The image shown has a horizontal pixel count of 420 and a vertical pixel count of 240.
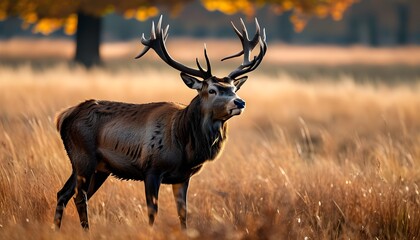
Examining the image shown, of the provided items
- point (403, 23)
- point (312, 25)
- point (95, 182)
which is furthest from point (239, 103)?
point (312, 25)

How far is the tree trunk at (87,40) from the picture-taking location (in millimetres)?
19859

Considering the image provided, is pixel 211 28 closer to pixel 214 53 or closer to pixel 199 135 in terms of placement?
pixel 214 53

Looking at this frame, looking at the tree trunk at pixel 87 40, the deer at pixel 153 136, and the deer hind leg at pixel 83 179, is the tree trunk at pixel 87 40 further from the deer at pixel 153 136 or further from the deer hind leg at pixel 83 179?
the deer hind leg at pixel 83 179

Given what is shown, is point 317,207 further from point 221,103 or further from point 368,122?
point 368,122

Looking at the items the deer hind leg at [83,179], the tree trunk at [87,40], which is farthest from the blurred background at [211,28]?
the deer hind leg at [83,179]

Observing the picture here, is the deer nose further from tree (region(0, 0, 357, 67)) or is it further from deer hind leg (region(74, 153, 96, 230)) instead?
tree (region(0, 0, 357, 67))

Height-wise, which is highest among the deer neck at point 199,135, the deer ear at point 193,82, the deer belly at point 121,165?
the deer ear at point 193,82

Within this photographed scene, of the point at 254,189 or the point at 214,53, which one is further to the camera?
the point at 214,53

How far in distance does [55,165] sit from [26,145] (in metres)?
1.52

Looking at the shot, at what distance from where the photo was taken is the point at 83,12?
19.4m

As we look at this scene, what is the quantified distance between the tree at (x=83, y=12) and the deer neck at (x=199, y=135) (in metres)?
12.4

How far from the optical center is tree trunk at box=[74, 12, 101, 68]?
65.2ft

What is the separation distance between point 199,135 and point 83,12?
47.3 ft

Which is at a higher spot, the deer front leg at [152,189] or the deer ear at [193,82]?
the deer ear at [193,82]
